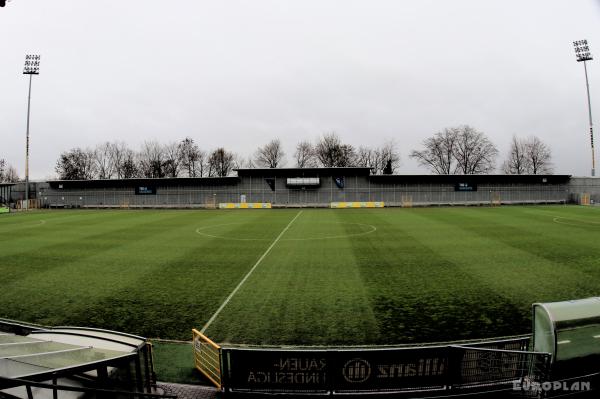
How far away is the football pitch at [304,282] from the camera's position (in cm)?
1195

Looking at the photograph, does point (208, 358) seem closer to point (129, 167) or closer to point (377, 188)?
point (377, 188)

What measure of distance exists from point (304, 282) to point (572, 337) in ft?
33.9

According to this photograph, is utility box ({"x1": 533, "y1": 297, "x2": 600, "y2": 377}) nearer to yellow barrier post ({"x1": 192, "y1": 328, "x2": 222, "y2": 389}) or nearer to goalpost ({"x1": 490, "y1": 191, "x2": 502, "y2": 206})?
yellow barrier post ({"x1": 192, "y1": 328, "x2": 222, "y2": 389})

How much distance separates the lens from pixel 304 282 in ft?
53.9


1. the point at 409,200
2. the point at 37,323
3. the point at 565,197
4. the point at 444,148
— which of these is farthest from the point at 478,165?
the point at 37,323

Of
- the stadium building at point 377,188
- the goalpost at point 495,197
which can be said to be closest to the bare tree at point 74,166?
the stadium building at point 377,188

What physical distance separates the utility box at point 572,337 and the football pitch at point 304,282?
11.0 feet

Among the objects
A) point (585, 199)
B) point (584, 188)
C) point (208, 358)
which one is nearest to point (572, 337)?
point (208, 358)

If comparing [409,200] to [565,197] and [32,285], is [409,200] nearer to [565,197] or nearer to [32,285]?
[565,197]

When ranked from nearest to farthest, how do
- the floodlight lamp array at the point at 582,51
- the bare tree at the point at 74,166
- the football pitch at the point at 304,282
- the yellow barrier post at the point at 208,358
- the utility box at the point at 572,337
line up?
the utility box at the point at 572,337 → the yellow barrier post at the point at 208,358 → the football pitch at the point at 304,282 → the floodlight lamp array at the point at 582,51 → the bare tree at the point at 74,166

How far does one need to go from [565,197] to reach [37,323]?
74635 mm

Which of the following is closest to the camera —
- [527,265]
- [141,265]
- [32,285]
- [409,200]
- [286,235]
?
[32,285]

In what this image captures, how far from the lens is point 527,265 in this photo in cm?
1848

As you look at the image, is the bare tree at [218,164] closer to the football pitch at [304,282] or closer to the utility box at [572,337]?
the football pitch at [304,282]
